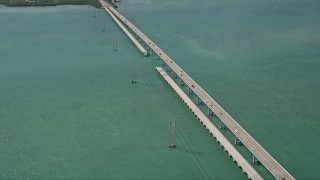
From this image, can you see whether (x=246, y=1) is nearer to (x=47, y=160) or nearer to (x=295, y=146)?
(x=295, y=146)

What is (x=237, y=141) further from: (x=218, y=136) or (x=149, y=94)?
(x=149, y=94)

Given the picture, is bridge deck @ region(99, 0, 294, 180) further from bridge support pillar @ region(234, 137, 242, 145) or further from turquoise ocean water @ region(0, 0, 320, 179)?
turquoise ocean water @ region(0, 0, 320, 179)

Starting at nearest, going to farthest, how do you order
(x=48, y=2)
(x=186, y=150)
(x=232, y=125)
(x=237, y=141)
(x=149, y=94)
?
(x=186, y=150), (x=237, y=141), (x=232, y=125), (x=149, y=94), (x=48, y=2)

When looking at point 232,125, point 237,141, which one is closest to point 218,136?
point 237,141

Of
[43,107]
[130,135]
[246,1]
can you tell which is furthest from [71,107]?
[246,1]

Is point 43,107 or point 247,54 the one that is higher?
point 247,54

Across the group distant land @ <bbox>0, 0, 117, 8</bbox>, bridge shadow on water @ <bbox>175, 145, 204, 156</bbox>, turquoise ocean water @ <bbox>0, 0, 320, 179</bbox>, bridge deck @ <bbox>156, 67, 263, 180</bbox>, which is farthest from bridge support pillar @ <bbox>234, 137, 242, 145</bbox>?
distant land @ <bbox>0, 0, 117, 8</bbox>

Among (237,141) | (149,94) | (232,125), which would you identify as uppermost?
(149,94)
